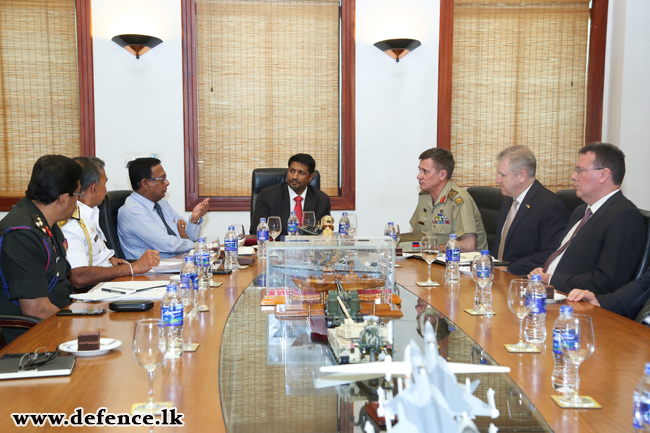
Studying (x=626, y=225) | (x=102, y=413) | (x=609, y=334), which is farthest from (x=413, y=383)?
(x=626, y=225)

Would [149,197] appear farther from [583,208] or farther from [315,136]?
[583,208]

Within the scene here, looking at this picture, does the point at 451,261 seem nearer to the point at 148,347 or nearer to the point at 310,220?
the point at 310,220

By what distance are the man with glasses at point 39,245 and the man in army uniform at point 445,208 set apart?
2.12 metres

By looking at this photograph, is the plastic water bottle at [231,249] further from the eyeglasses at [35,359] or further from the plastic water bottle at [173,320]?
the eyeglasses at [35,359]

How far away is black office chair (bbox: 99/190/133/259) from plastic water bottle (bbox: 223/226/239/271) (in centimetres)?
91

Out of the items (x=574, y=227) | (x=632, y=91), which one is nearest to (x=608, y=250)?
(x=574, y=227)

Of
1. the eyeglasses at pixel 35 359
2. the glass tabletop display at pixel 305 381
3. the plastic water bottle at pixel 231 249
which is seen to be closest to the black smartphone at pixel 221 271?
the plastic water bottle at pixel 231 249

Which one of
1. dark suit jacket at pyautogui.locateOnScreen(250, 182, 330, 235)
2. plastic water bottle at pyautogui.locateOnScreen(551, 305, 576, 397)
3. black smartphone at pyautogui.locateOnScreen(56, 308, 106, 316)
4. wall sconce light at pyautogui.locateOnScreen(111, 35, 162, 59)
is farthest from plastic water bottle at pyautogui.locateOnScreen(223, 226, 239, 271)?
wall sconce light at pyautogui.locateOnScreen(111, 35, 162, 59)

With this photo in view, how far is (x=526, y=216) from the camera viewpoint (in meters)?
3.19

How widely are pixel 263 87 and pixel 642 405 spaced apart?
4.35 meters

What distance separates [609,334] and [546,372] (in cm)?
43

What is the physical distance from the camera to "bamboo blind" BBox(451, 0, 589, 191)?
505cm

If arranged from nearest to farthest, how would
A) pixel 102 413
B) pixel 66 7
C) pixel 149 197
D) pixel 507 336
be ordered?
pixel 102 413 < pixel 507 336 < pixel 149 197 < pixel 66 7

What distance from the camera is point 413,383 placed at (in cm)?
74
